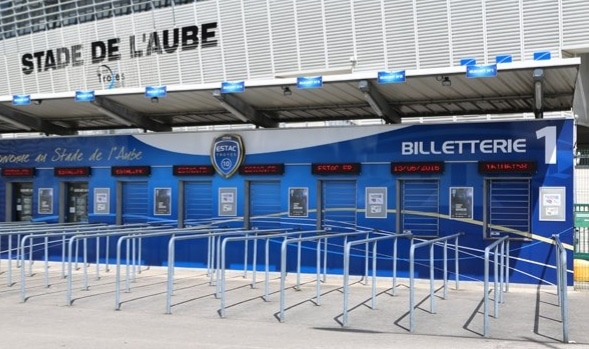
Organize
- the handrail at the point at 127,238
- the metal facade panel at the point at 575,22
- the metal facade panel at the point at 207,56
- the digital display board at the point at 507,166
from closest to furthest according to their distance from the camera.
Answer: the handrail at the point at 127,238
the digital display board at the point at 507,166
the metal facade panel at the point at 575,22
the metal facade panel at the point at 207,56

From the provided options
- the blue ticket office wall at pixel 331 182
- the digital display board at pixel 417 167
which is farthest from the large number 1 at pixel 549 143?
the digital display board at pixel 417 167

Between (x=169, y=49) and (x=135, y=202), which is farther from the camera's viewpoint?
(x=169, y=49)

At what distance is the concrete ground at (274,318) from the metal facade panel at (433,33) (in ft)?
42.0

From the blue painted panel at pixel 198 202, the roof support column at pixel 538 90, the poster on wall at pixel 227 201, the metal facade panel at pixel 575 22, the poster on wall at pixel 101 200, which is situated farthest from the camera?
the metal facade panel at pixel 575 22

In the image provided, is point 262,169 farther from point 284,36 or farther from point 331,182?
point 284,36

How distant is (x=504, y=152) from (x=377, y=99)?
254 cm

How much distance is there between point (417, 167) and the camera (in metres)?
13.5

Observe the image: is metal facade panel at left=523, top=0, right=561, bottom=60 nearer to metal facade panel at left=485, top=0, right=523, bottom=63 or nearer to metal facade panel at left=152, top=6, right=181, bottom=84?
metal facade panel at left=485, top=0, right=523, bottom=63

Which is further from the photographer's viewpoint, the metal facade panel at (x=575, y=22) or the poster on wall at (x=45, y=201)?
the metal facade panel at (x=575, y=22)

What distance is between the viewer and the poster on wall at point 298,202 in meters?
14.5

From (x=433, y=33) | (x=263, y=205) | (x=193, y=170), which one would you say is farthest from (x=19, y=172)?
(x=433, y=33)

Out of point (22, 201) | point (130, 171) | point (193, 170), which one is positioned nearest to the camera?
point (193, 170)

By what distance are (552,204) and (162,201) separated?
27.3ft

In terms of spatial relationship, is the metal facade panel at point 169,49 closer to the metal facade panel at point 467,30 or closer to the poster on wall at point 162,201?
the metal facade panel at point 467,30
